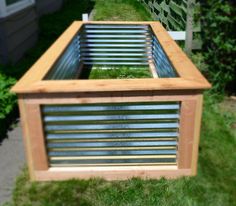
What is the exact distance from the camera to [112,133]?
3.38 meters

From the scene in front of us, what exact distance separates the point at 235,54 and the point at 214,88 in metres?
0.58

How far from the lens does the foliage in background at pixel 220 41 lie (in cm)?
484

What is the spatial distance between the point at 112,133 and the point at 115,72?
3095 millimetres

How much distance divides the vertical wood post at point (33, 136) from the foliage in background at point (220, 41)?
282 centimetres

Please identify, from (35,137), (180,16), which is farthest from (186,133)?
(180,16)

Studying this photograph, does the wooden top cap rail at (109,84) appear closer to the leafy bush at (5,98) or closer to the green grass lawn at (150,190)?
the green grass lawn at (150,190)

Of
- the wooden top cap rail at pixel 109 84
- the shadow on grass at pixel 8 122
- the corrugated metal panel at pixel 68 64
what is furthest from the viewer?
the shadow on grass at pixel 8 122

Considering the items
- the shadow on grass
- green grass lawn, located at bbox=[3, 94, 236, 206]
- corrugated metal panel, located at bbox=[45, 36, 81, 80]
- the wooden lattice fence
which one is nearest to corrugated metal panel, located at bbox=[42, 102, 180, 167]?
green grass lawn, located at bbox=[3, 94, 236, 206]

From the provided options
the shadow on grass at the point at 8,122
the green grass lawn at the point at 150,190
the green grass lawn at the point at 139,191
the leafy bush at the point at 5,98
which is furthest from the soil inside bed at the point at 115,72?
the green grass lawn at the point at 139,191

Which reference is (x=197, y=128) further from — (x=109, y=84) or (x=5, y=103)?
(x=5, y=103)

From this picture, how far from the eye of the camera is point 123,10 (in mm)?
12406

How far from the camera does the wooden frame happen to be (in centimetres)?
308

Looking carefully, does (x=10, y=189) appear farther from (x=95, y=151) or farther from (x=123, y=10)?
(x=123, y=10)

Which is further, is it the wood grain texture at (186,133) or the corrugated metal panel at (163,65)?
the corrugated metal panel at (163,65)
